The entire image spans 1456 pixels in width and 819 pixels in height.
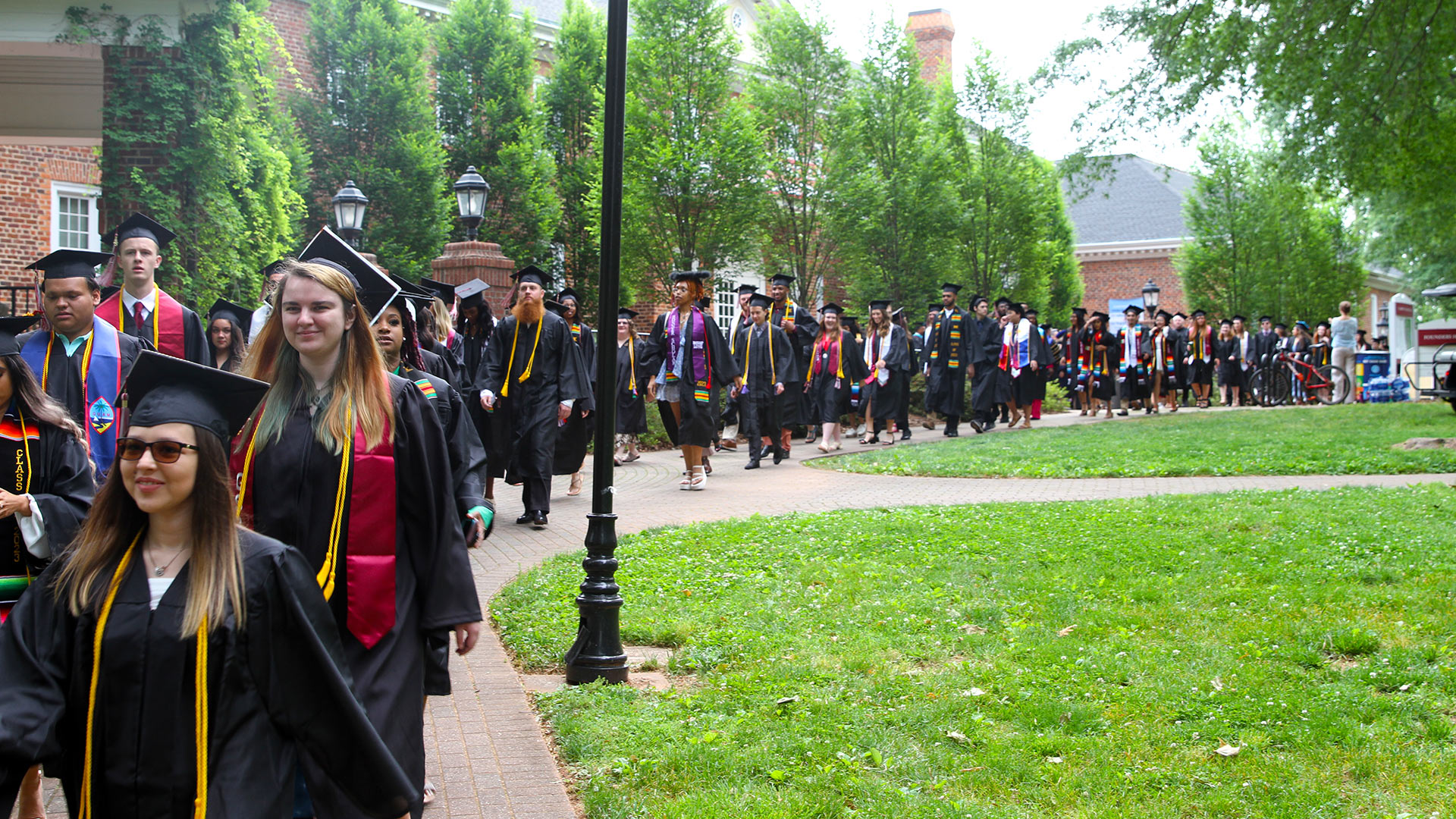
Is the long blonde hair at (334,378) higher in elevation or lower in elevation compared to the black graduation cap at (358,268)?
lower

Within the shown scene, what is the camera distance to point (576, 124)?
3089 cm

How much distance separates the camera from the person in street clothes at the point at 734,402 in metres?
16.1

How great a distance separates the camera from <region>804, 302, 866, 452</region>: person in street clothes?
1720 centimetres

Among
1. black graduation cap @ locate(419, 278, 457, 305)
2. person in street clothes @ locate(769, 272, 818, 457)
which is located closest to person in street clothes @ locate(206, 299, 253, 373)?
black graduation cap @ locate(419, 278, 457, 305)

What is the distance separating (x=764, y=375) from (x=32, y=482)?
39.4ft

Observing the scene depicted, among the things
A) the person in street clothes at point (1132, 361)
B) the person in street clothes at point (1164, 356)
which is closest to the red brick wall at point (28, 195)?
the person in street clothes at point (1132, 361)

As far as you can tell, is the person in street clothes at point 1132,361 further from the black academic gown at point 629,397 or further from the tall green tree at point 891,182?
the black academic gown at point 629,397

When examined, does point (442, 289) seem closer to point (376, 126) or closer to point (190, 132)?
point (190, 132)

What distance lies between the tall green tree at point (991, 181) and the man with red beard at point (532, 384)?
21059 millimetres

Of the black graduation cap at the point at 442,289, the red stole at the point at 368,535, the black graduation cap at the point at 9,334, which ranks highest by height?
the black graduation cap at the point at 442,289

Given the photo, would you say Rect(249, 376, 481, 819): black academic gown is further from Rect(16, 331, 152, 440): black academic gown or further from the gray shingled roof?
the gray shingled roof

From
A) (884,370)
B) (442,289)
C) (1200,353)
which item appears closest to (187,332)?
(442,289)

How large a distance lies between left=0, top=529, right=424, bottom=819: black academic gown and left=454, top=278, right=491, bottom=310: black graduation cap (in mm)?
9472

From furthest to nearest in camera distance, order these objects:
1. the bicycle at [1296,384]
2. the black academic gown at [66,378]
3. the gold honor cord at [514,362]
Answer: the bicycle at [1296,384] < the gold honor cord at [514,362] < the black academic gown at [66,378]
